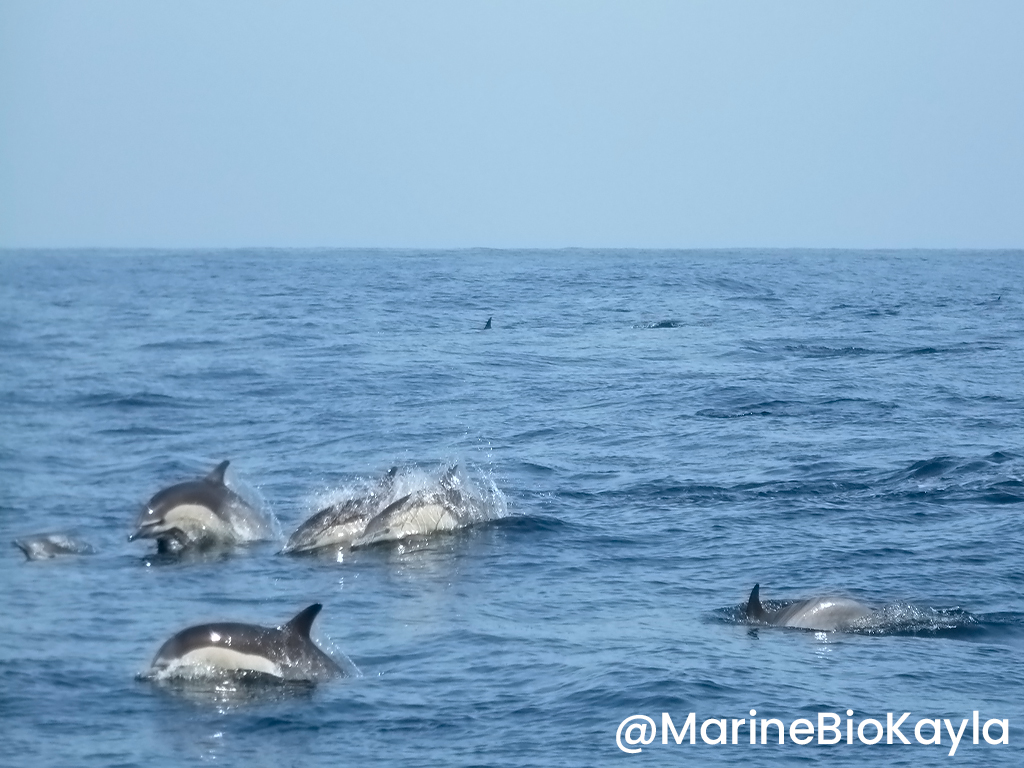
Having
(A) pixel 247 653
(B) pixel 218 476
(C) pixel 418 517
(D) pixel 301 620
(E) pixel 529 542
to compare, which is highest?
(B) pixel 218 476

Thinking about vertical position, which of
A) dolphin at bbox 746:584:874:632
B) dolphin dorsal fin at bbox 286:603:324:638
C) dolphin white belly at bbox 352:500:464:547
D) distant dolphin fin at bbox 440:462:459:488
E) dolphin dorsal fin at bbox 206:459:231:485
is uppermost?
dolphin dorsal fin at bbox 206:459:231:485

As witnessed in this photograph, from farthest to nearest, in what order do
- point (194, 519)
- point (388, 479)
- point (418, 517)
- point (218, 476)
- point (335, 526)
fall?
point (388, 479), point (418, 517), point (218, 476), point (335, 526), point (194, 519)

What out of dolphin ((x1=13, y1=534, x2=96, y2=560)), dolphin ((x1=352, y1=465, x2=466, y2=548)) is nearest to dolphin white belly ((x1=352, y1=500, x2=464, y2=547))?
dolphin ((x1=352, y1=465, x2=466, y2=548))

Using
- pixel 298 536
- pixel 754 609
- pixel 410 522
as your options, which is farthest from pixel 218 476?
pixel 754 609

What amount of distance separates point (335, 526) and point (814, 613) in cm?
551

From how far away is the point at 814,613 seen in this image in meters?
12.8

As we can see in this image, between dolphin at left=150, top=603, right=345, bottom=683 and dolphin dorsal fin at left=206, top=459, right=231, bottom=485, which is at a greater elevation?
dolphin dorsal fin at left=206, top=459, right=231, bottom=485

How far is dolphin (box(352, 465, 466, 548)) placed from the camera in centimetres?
1584

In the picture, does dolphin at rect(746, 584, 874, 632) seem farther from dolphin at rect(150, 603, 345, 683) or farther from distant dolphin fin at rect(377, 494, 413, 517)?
distant dolphin fin at rect(377, 494, 413, 517)

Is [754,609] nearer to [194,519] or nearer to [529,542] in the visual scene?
[529,542]

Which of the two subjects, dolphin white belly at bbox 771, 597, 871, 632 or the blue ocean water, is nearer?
the blue ocean water

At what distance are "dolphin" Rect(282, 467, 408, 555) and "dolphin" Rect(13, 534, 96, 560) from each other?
2.11 m

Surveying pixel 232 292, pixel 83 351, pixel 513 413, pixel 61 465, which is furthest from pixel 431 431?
pixel 232 292

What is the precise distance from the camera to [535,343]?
39.5 m
